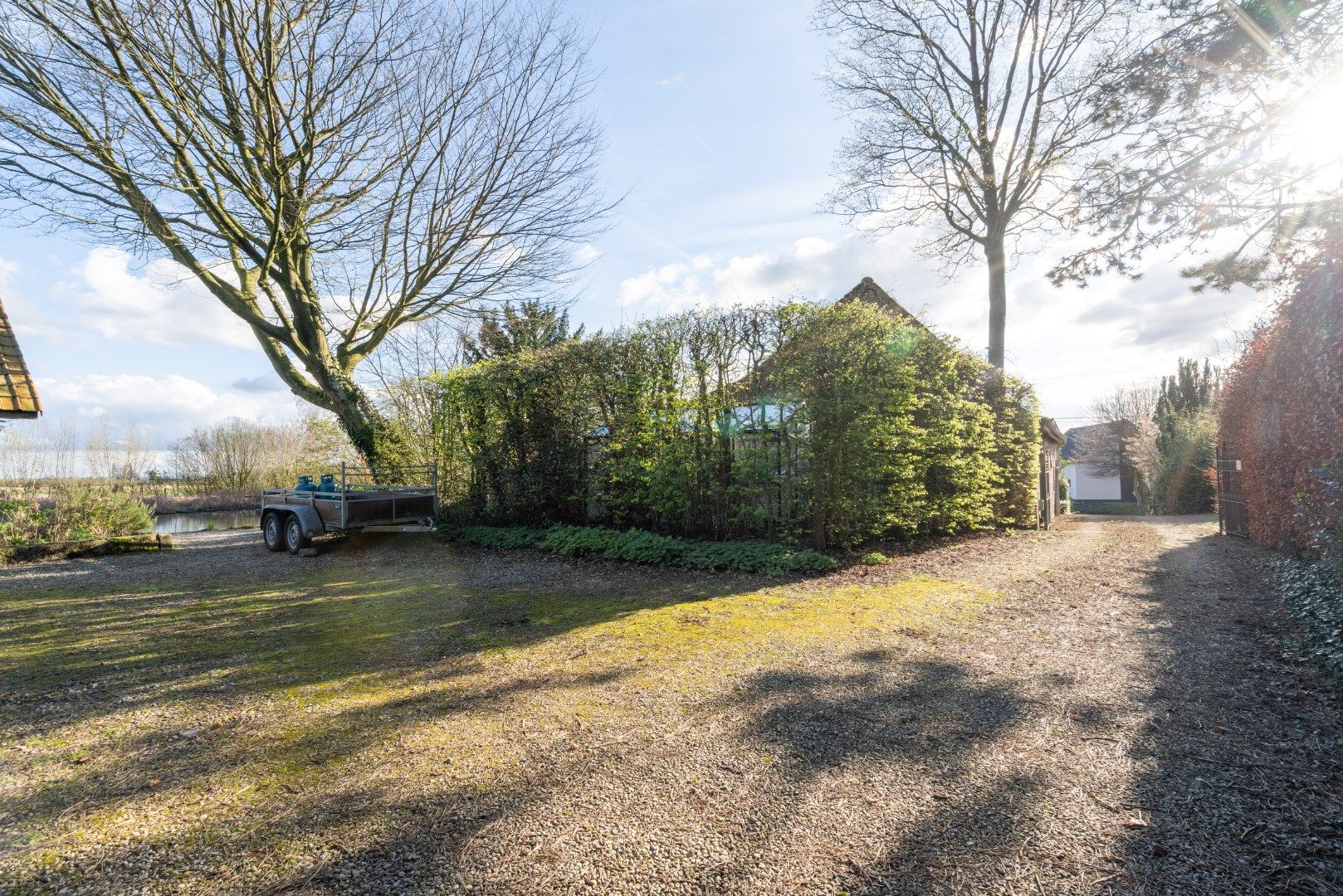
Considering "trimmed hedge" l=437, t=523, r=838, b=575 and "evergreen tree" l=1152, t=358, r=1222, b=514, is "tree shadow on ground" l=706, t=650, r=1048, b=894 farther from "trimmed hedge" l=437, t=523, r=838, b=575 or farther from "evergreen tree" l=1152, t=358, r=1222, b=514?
"evergreen tree" l=1152, t=358, r=1222, b=514

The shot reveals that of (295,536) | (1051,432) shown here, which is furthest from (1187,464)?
(295,536)

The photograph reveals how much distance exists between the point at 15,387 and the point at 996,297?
20486 mm

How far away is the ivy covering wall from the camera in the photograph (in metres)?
8.39

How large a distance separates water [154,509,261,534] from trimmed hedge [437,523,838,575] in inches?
432

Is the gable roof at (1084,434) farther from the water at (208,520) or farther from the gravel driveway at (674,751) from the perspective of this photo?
the water at (208,520)

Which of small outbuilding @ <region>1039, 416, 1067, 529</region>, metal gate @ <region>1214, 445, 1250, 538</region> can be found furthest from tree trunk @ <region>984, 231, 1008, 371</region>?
metal gate @ <region>1214, 445, 1250, 538</region>

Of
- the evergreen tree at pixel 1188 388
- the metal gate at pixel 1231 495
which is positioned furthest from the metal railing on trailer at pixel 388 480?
the evergreen tree at pixel 1188 388

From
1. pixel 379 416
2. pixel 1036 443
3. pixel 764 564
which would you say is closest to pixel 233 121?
pixel 379 416

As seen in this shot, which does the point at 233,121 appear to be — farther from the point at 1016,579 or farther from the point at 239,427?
the point at 239,427

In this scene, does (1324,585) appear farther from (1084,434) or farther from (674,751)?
(1084,434)

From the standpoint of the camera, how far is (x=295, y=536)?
10281mm

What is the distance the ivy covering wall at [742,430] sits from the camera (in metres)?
8.39

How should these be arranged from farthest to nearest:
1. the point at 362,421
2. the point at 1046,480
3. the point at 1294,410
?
the point at 1046,480 < the point at 362,421 < the point at 1294,410

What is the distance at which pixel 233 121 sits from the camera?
450 inches
